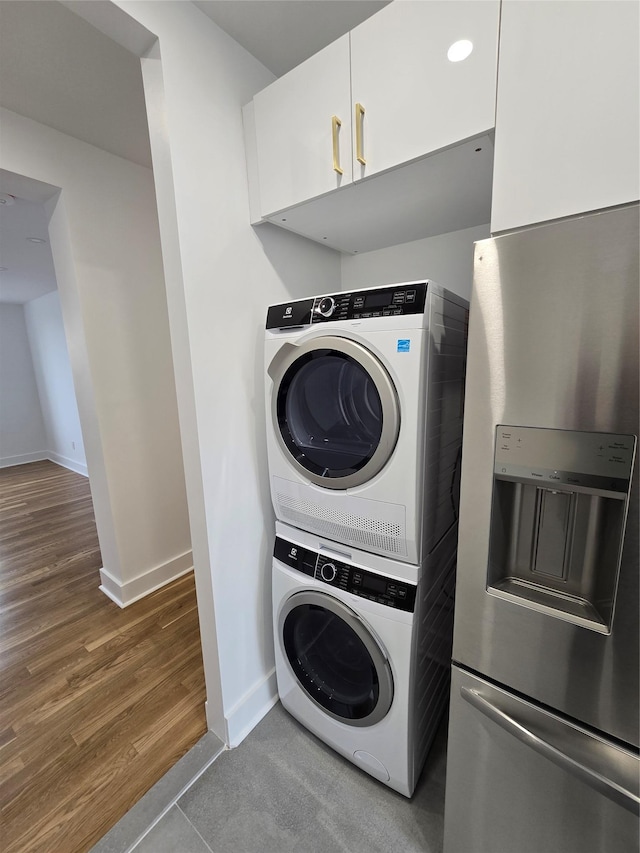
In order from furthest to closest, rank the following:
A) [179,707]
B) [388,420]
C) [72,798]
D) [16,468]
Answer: [16,468] → [179,707] → [72,798] → [388,420]

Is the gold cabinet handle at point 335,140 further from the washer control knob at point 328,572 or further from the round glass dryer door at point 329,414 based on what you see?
the washer control knob at point 328,572

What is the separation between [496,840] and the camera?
2.92ft

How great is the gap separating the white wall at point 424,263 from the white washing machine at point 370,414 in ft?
1.17

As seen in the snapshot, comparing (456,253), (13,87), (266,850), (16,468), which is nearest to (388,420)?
(456,253)

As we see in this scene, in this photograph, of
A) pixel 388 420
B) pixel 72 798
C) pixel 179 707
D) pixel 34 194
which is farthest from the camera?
pixel 34 194

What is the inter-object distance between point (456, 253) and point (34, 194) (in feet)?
6.82

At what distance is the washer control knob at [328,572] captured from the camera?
1.19m

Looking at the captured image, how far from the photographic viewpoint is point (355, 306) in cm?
103

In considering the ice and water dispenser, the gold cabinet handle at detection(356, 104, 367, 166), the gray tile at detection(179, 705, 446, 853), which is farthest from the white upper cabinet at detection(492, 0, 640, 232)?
the gray tile at detection(179, 705, 446, 853)

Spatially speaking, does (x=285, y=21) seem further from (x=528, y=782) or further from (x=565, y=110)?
(x=528, y=782)

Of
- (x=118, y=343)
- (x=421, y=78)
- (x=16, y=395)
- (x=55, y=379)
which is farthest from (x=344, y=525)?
(x=16, y=395)

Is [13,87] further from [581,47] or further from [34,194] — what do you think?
[581,47]

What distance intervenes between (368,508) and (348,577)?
0.86 feet

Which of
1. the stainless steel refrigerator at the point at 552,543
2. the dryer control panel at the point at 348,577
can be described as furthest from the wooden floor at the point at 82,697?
the stainless steel refrigerator at the point at 552,543
